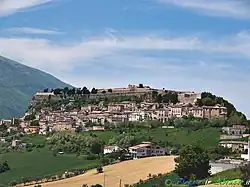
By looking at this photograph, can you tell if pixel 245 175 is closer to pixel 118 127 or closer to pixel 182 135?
pixel 182 135

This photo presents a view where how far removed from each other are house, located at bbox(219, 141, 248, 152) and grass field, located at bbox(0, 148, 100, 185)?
8.50 metres

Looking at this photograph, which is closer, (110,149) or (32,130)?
(110,149)

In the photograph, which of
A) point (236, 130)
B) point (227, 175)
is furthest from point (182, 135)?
point (227, 175)

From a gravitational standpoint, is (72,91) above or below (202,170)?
above

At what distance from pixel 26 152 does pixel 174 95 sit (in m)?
23.9

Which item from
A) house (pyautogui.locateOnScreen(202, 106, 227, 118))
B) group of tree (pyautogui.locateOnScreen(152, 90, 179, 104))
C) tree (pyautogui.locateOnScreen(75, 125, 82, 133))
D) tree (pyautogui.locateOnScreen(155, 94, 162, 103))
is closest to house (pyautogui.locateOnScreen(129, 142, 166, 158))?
house (pyautogui.locateOnScreen(202, 106, 227, 118))

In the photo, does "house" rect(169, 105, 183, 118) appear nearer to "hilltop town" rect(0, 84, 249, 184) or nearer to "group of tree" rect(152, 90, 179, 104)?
"hilltop town" rect(0, 84, 249, 184)

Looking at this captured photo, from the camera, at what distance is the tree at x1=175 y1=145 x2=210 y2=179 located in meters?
33.2

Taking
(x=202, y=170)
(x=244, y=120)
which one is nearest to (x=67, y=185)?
(x=202, y=170)

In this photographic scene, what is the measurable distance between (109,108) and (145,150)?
77.7 ft

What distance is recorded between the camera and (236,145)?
148 feet

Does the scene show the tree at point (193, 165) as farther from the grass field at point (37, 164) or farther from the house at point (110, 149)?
the house at point (110, 149)

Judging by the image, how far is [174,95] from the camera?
71812 millimetres

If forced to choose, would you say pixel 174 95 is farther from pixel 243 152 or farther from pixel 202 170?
pixel 202 170
